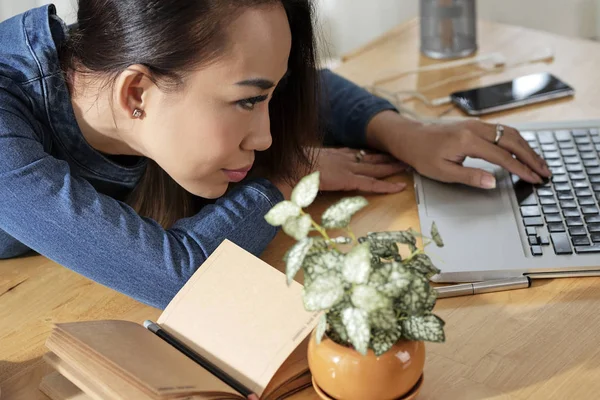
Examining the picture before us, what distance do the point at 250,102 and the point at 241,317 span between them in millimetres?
Answer: 292

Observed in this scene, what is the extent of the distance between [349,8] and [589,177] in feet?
4.66

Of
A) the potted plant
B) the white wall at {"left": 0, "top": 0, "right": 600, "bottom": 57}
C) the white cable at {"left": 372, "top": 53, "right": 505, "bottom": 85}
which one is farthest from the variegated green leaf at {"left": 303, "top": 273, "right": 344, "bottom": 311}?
the white wall at {"left": 0, "top": 0, "right": 600, "bottom": 57}

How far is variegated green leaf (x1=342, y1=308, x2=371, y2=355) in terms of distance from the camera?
67 cm

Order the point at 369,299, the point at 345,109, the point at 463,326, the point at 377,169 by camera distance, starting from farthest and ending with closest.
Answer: the point at 345,109
the point at 377,169
the point at 463,326
the point at 369,299

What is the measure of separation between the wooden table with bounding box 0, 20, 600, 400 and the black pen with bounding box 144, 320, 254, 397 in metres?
0.07

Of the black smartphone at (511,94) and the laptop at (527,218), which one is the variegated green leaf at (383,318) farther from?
the black smartphone at (511,94)

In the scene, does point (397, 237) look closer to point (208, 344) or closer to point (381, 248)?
point (381, 248)

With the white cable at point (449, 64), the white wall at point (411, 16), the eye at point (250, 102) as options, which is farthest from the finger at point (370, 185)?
the white wall at point (411, 16)

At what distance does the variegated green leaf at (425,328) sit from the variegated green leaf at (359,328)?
2.1 inches

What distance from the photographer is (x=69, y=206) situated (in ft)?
3.13

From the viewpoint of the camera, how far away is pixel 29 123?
1047 mm

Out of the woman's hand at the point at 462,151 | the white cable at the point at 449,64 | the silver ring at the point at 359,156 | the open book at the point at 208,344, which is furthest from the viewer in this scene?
the white cable at the point at 449,64

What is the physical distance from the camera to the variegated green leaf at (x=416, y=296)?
27.1 inches

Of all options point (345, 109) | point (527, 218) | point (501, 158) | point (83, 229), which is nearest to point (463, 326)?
point (527, 218)
